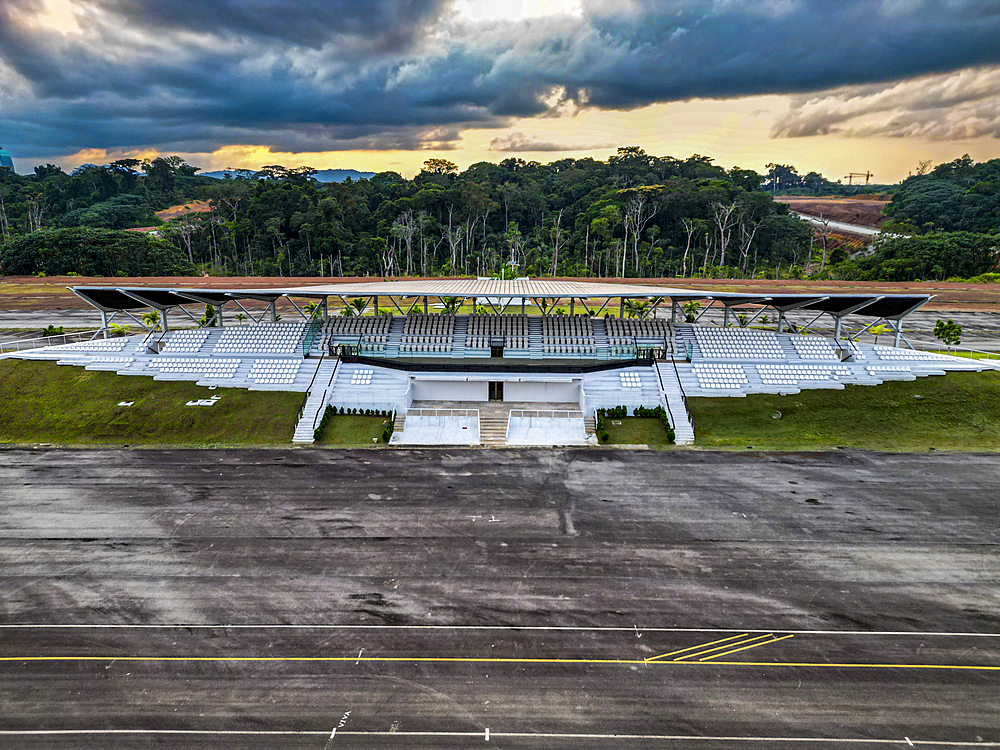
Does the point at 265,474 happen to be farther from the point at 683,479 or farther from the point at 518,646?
the point at 683,479

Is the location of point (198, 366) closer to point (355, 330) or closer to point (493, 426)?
point (355, 330)

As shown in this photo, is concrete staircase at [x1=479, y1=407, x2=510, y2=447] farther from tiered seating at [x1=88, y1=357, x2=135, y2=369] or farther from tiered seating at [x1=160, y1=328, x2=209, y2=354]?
tiered seating at [x1=88, y1=357, x2=135, y2=369]

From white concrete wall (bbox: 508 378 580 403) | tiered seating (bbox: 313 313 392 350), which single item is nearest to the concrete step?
white concrete wall (bbox: 508 378 580 403)

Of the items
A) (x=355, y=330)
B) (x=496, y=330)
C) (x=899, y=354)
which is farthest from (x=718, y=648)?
(x=899, y=354)

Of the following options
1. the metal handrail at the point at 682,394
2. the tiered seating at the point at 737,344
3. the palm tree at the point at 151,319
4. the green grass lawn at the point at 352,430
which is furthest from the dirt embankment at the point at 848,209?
the palm tree at the point at 151,319

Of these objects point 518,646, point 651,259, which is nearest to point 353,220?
point 651,259
